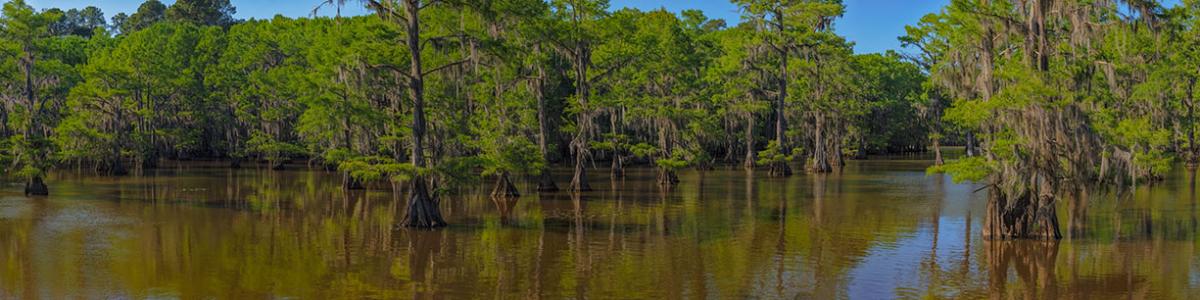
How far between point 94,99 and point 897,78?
6442cm

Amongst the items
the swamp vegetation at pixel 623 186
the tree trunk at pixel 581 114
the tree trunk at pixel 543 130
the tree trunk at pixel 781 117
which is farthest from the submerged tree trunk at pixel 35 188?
the tree trunk at pixel 781 117

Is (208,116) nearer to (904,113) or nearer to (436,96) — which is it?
(436,96)

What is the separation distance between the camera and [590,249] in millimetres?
19641

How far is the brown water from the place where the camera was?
15.1 metres

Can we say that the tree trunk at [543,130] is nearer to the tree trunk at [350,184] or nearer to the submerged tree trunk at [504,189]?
the submerged tree trunk at [504,189]

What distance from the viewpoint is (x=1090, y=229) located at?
74.6 feet

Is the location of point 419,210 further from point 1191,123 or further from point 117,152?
point 1191,123

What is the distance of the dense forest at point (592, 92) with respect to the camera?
64.5 ft

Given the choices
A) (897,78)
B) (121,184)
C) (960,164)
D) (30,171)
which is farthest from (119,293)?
(897,78)

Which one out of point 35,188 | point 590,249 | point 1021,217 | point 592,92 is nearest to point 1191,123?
point 592,92

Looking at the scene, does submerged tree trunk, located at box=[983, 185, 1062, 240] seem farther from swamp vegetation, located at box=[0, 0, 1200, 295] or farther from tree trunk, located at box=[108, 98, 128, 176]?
tree trunk, located at box=[108, 98, 128, 176]

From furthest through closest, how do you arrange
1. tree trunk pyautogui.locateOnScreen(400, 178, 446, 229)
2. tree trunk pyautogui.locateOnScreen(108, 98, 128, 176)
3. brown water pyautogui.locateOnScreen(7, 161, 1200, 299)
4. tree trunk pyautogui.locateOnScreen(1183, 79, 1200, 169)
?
1. tree trunk pyautogui.locateOnScreen(108, 98, 128, 176)
2. tree trunk pyautogui.locateOnScreen(1183, 79, 1200, 169)
3. tree trunk pyautogui.locateOnScreen(400, 178, 446, 229)
4. brown water pyautogui.locateOnScreen(7, 161, 1200, 299)

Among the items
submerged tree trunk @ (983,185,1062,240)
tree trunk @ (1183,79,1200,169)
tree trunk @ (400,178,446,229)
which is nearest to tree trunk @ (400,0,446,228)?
tree trunk @ (400,178,446,229)

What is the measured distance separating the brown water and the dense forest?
1.64 meters
